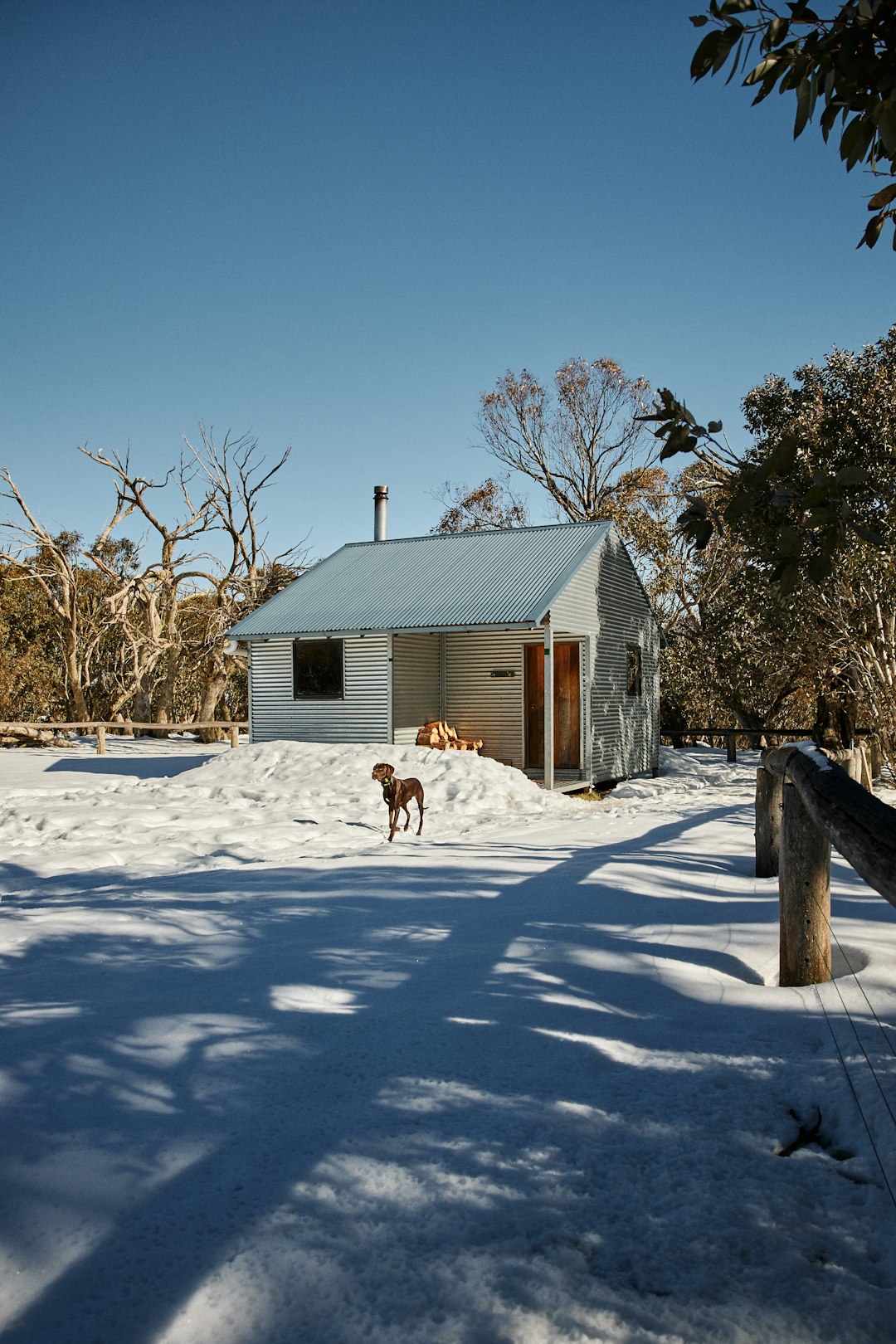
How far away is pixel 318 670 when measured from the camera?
2034cm

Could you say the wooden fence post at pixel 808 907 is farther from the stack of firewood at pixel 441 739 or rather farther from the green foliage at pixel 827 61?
the stack of firewood at pixel 441 739

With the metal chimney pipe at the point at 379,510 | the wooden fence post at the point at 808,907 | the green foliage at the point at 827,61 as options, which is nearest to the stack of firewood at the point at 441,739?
the metal chimney pipe at the point at 379,510

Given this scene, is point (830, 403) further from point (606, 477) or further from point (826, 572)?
point (826, 572)

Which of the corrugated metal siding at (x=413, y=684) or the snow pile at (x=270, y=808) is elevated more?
the corrugated metal siding at (x=413, y=684)

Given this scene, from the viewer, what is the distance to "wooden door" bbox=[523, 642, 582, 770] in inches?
790

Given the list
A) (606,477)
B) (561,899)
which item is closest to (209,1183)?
(561,899)

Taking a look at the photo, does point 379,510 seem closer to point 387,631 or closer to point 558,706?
point 387,631

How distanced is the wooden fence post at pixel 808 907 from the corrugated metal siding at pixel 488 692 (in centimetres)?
1590

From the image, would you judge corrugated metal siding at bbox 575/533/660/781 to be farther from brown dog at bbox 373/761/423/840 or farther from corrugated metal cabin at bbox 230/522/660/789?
brown dog at bbox 373/761/423/840

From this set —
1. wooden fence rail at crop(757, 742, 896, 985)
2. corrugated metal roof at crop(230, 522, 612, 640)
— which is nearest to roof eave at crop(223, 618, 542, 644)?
corrugated metal roof at crop(230, 522, 612, 640)

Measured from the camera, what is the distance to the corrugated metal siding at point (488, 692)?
2036 cm

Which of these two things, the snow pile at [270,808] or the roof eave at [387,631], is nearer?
the snow pile at [270,808]

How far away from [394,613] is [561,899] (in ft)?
45.0

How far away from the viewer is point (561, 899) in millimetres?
6117
